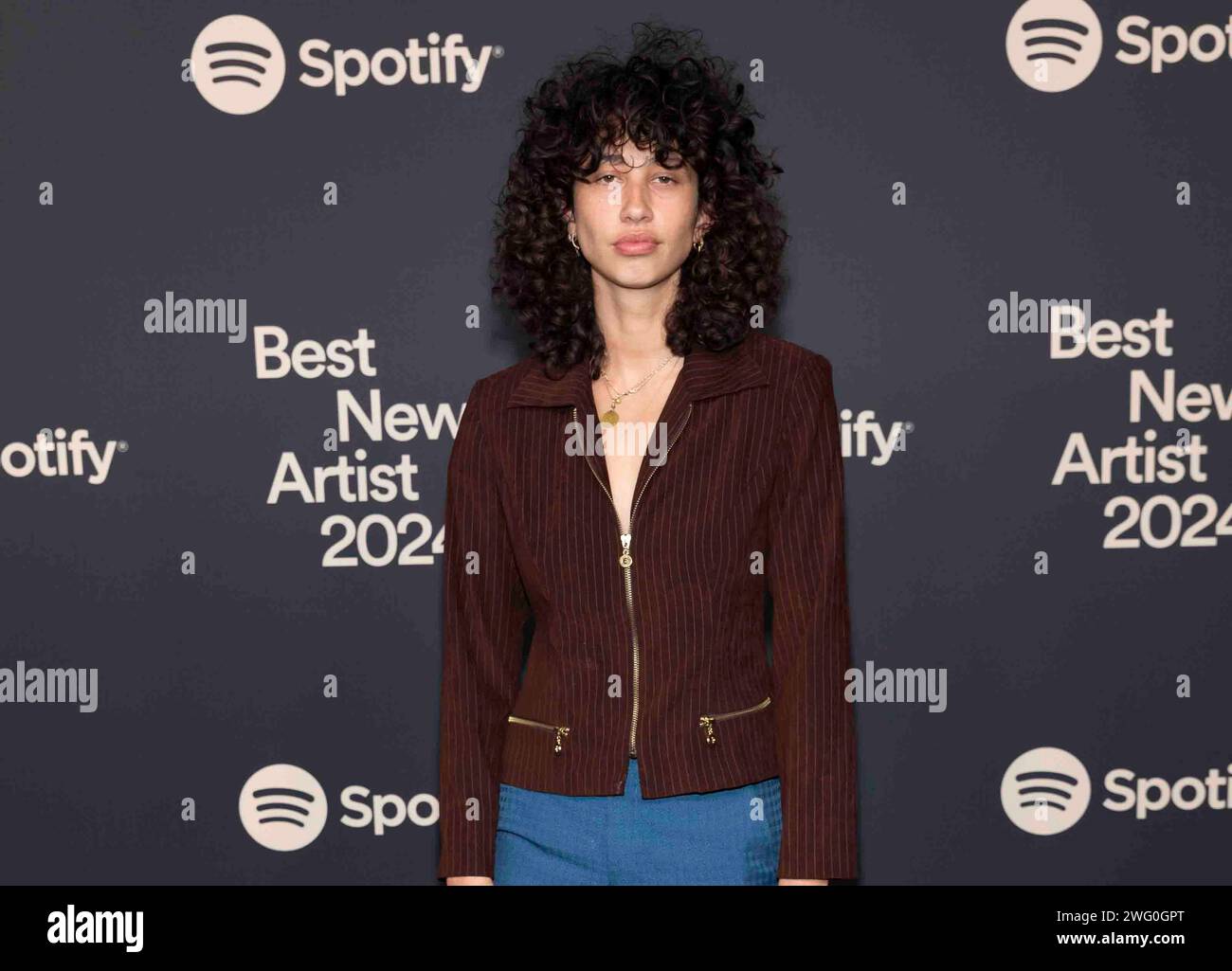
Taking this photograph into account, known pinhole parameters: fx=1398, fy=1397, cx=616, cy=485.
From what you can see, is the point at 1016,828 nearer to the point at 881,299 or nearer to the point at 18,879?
the point at 881,299

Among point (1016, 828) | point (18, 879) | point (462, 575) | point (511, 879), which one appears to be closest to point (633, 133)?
point (462, 575)

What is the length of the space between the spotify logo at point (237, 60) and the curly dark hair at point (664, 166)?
1.12m

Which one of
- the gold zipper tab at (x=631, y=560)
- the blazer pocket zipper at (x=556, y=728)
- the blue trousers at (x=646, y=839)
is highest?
the gold zipper tab at (x=631, y=560)

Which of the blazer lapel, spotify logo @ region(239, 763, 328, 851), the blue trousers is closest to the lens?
the blue trousers

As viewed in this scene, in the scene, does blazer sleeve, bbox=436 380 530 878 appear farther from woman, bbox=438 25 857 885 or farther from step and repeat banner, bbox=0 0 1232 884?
step and repeat banner, bbox=0 0 1232 884

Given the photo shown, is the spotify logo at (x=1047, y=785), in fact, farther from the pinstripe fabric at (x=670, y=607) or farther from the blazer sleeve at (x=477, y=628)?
the blazer sleeve at (x=477, y=628)

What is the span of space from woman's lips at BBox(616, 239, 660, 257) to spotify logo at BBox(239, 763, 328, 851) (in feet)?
5.45

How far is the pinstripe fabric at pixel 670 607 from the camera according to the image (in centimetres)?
193

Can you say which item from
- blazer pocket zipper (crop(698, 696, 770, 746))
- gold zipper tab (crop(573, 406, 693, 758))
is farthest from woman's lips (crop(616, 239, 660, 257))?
blazer pocket zipper (crop(698, 696, 770, 746))

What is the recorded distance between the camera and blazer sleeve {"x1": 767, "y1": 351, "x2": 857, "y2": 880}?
1919 mm

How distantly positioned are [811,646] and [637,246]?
631mm

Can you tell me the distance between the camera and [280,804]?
3172mm

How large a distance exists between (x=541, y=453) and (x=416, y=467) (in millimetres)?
1132

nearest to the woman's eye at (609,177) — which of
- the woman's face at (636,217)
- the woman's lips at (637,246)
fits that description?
the woman's face at (636,217)
